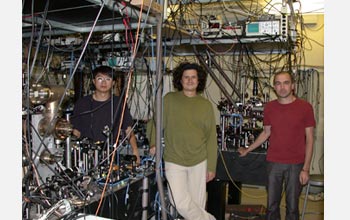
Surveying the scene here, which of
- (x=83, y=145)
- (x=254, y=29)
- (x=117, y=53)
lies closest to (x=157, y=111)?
(x=83, y=145)

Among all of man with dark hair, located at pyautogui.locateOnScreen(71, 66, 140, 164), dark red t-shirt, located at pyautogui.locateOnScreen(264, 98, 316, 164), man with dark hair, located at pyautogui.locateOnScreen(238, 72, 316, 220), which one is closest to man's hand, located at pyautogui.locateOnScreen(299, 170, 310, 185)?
man with dark hair, located at pyautogui.locateOnScreen(238, 72, 316, 220)

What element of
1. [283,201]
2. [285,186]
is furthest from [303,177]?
[283,201]

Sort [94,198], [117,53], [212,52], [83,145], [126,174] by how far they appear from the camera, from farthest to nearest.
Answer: [212,52]
[117,53]
[126,174]
[83,145]
[94,198]

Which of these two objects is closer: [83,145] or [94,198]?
[94,198]

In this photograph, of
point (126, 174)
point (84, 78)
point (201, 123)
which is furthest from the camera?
point (84, 78)

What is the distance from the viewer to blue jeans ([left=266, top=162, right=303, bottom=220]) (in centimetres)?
307

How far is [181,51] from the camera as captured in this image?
481 cm

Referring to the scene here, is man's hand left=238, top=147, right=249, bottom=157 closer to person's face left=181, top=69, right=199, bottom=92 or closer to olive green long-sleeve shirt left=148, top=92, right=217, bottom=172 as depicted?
olive green long-sleeve shirt left=148, top=92, right=217, bottom=172

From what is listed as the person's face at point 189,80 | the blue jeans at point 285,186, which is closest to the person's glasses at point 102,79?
the person's face at point 189,80

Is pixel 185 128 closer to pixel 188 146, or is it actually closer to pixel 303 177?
pixel 188 146

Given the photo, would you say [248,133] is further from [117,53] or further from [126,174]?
[126,174]

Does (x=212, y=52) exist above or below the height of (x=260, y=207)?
above

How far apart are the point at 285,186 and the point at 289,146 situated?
358mm

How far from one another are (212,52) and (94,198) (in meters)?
3.10
